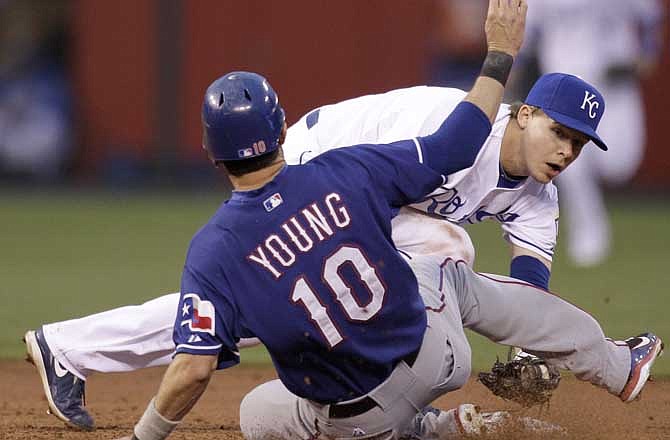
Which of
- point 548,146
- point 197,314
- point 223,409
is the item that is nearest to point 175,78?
point 223,409

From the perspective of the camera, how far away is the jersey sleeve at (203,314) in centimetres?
361

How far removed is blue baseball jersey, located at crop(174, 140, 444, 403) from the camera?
A: 3.65 meters

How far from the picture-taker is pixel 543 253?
489cm

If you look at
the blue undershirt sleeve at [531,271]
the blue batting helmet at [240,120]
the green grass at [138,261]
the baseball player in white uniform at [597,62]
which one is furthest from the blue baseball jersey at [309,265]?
the baseball player in white uniform at [597,62]

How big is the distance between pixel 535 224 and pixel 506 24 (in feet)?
4.04

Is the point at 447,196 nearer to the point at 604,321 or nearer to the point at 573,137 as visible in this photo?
the point at 573,137

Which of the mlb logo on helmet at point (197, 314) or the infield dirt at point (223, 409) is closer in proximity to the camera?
Result: the mlb logo on helmet at point (197, 314)

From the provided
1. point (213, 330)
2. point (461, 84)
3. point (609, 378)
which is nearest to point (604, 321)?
point (609, 378)

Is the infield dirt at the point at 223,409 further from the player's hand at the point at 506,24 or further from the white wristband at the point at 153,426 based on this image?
the player's hand at the point at 506,24

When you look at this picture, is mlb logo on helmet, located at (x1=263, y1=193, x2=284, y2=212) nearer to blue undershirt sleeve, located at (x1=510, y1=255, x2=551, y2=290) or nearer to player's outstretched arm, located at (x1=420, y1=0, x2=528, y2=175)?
player's outstretched arm, located at (x1=420, y1=0, x2=528, y2=175)

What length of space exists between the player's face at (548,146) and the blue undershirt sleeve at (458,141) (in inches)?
32.6

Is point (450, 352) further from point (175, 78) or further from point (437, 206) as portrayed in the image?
point (175, 78)

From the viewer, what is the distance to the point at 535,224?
491 cm

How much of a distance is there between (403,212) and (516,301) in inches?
29.6
